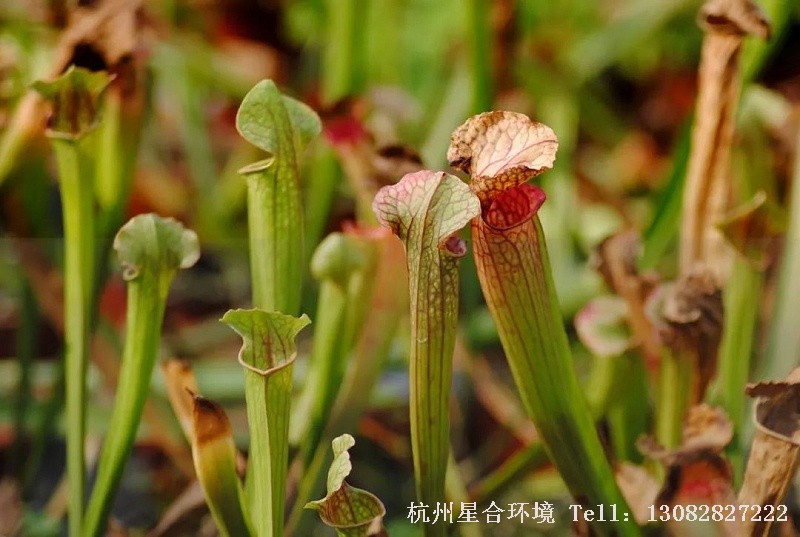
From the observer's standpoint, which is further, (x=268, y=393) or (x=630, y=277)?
(x=630, y=277)

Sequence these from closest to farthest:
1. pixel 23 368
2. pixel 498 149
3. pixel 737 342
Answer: pixel 498 149 → pixel 737 342 → pixel 23 368


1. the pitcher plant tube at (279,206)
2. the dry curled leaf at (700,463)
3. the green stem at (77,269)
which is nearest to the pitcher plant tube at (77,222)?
the green stem at (77,269)

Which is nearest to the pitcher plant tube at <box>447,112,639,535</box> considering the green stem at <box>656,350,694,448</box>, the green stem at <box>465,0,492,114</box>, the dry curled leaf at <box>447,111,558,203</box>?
the dry curled leaf at <box>447,111,558,203</box>

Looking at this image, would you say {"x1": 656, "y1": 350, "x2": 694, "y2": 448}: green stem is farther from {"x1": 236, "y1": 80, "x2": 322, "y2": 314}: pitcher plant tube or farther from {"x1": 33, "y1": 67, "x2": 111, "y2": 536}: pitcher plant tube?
{"x1": 33, "y1": 67, "x2": 111, "y2": 536}: pitcher plant tube

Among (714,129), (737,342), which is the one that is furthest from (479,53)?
(737,342)

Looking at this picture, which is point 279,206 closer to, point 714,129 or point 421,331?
point 421,331
